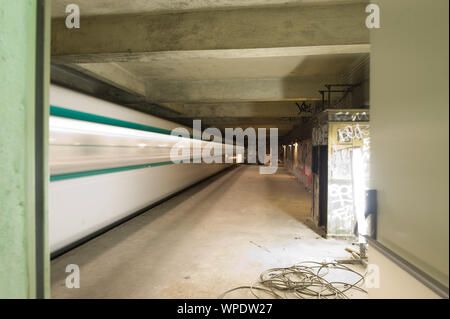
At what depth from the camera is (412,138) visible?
1359 mm

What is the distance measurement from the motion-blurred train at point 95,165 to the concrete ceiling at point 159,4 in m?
1.22

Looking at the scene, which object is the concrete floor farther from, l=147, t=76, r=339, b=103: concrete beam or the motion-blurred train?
l=147, t=76, r=339, b=103: concrete beam

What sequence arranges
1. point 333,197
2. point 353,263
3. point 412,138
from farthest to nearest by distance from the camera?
point 333,197
point 353,263
point 412,138

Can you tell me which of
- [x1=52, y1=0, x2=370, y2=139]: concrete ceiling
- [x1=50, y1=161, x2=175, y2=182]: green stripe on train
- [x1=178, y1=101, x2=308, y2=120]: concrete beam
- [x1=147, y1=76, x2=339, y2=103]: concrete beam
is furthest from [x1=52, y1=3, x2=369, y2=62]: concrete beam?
[x1=178, y1=101, x2=308, y2=120]: concrete beam

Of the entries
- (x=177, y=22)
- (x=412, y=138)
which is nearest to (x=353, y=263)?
(x=412, y=138)

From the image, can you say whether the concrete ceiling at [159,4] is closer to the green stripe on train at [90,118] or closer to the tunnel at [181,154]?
the tunnel at [181,154]

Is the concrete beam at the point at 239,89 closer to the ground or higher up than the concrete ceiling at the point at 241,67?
closer to the ground

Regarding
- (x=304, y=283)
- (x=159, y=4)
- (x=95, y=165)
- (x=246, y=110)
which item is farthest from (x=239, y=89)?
(x=304, y=283)

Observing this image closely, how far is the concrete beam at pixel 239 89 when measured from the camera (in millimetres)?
6473

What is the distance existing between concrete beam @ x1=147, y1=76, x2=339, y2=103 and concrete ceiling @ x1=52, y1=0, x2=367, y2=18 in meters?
3.07

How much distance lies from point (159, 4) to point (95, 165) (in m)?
2.77

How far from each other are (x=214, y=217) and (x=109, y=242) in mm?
2612

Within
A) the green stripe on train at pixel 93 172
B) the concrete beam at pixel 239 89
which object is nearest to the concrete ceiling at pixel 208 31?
the green stripe on train at pixel 93 172
